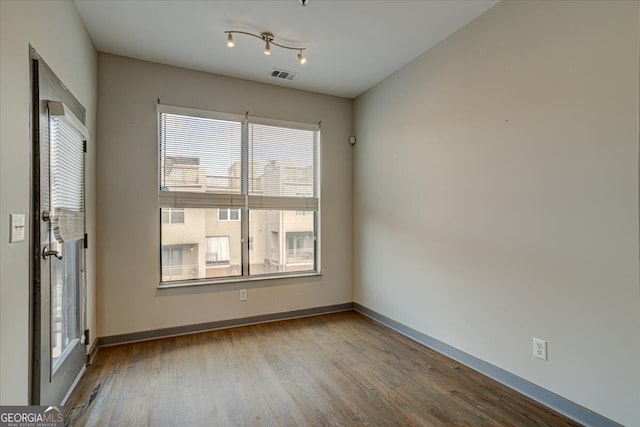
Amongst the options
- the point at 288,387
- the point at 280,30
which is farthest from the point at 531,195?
the point at 280,30

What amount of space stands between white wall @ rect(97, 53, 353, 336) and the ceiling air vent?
10.4 inches

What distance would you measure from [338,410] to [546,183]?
2095mm

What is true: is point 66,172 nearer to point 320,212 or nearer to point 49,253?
point 49,253

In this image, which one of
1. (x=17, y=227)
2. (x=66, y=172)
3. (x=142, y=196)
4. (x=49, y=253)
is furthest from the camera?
(x=142, y=196)

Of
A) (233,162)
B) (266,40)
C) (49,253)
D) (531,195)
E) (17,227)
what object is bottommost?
(49,253)

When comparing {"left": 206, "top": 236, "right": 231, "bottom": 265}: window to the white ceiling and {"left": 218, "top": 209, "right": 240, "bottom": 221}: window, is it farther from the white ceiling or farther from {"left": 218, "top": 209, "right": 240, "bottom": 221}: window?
the white ceiling

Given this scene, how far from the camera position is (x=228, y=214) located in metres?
3.77

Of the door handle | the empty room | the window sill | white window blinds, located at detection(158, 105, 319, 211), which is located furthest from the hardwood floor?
white window blinds, located at detection(158, 105, 319, 211)

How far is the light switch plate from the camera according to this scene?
1468 millimetres

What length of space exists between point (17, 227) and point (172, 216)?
6.50 feet

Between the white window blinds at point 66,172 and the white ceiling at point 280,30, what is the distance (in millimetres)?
1038

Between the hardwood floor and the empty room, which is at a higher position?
the empty room

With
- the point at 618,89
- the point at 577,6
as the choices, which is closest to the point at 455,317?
the point at 618,89

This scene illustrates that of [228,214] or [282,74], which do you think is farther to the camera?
[228,214]
